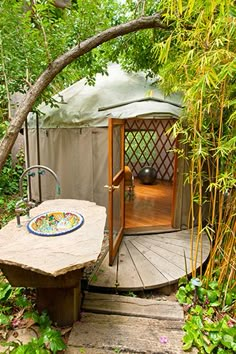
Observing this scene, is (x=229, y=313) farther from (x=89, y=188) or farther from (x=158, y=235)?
(x=89, y=188)

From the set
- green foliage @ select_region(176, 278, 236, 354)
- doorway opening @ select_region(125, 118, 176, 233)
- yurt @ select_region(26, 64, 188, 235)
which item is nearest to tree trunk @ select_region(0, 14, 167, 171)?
yurt @ select_region(26, 64, 188, 235)

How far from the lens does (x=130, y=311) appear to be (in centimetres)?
210

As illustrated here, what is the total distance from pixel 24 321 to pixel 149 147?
5.41m

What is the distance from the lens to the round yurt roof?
10.1 feet

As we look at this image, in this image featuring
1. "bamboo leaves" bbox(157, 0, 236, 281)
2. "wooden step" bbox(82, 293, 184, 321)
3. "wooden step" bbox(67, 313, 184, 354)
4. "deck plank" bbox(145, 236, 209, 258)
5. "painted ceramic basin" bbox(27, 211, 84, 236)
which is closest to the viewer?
"bamboo leaves" bbox(157, 0, 236, 281)

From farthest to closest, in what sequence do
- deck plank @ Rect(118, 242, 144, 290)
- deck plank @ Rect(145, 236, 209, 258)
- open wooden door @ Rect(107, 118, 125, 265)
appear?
1. deck plank @ Rect(145, 236, 209, 258)
2. open wooden door @ Rect(107, 118, 125, 265)
3. deck plank @ Rect(118, 242, 144, 290)

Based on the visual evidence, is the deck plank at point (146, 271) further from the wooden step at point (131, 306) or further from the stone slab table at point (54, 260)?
the stone slab table at point (54, 260)

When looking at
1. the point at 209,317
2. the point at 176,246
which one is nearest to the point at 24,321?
the point at 209,317

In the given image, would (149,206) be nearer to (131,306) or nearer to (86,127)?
(86,127)

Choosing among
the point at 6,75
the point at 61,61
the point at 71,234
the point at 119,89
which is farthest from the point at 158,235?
the point at 6,75

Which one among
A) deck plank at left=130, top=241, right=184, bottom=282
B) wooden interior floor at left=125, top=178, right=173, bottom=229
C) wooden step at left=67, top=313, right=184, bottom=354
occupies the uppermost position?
wooden interior floor at left=125, top=178, right=173, bottom=229

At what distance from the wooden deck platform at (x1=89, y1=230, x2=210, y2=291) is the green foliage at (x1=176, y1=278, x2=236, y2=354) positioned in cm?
22

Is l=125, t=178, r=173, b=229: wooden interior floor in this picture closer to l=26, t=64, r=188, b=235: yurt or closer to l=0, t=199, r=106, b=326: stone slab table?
l=26, t=64, r=188, b=235: yurt

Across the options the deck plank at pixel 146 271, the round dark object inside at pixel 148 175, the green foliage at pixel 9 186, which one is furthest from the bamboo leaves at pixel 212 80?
the round dark object inside at pixel 148 175
